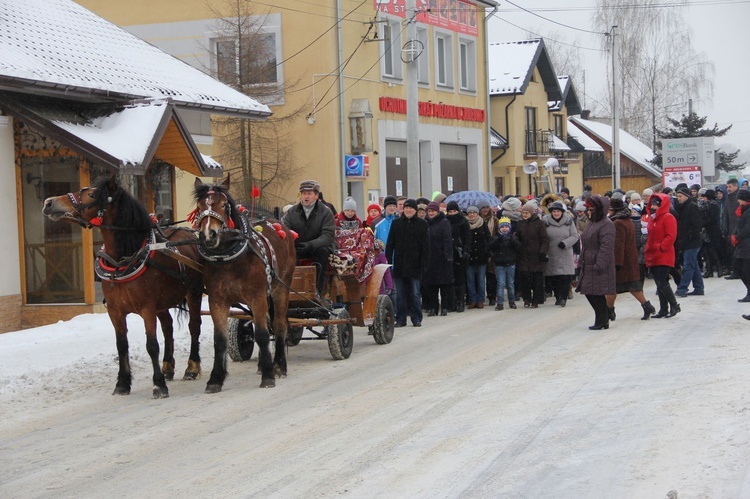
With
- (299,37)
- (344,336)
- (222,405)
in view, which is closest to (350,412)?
(222,405)

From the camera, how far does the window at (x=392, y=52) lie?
3125 centimetres

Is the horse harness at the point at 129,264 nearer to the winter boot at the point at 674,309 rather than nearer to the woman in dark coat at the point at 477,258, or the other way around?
the winter boot at the point at 674,309

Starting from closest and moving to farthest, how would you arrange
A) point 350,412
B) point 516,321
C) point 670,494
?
point 670,494 < point 350,412 < point 516,321

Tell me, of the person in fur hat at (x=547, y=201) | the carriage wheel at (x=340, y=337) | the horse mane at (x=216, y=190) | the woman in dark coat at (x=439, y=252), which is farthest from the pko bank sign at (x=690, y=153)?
the horse mane at (x=216, y=190)

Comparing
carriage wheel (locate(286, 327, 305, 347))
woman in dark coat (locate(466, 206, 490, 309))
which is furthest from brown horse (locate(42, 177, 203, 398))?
woman in dark coat (locate(466, 206, 490, 309))

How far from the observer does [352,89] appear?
2938cm

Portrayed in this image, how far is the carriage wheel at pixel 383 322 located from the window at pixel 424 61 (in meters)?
20.3

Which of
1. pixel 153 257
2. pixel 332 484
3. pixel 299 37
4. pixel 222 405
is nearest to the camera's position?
pixel 332 484

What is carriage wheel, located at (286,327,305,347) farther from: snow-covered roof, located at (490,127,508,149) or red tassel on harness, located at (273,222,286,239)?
snow-covered roof, located at (490,127,508,149)

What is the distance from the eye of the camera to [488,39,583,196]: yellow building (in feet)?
141

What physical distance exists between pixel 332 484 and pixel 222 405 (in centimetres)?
316

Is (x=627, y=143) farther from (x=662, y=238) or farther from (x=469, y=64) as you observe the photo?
(x=662, y=238)

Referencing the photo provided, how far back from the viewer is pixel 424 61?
109ft

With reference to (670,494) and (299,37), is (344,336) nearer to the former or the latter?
(670,494)
